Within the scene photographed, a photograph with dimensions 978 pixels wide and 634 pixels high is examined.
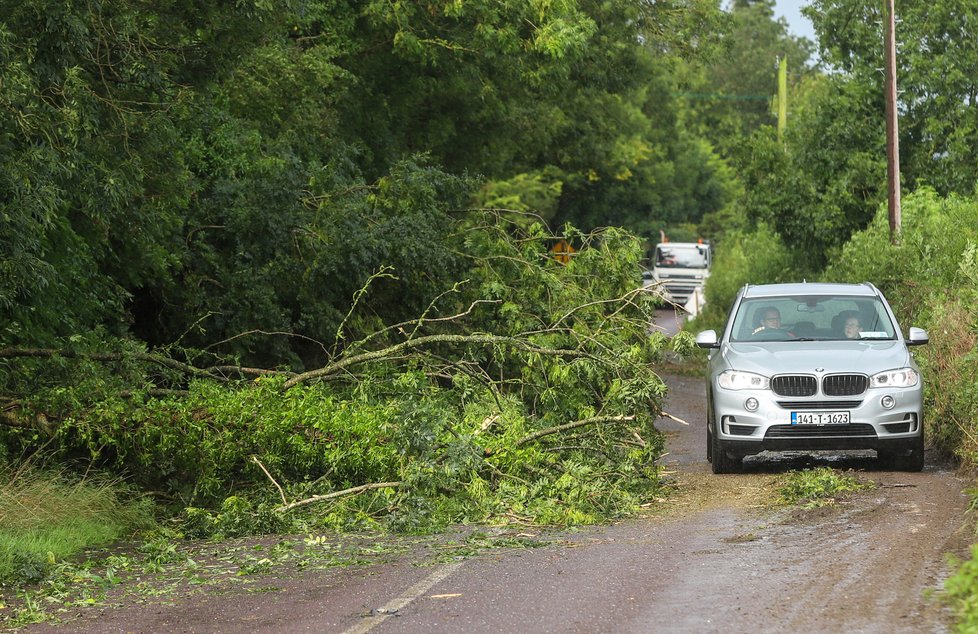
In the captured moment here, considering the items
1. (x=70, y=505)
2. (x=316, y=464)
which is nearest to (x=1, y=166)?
(x=70, y=505)

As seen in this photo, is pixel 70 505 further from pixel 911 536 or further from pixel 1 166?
pixel 911 536

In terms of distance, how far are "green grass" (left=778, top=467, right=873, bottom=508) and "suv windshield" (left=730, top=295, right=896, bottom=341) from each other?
2407 millimetres

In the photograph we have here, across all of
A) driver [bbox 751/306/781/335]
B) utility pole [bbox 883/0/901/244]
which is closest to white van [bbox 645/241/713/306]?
utility pole [bbox 883/0/901/244]

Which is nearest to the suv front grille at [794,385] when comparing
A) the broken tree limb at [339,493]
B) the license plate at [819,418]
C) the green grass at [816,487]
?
the license plate at [819,418]

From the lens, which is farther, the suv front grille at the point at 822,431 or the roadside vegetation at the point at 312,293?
the suv front grille at the point at 822,431

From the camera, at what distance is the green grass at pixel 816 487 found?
1180 cm

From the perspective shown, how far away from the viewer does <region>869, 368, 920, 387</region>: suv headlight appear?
44.5 ft

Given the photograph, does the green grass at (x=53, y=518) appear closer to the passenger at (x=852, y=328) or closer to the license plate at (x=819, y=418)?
the license plate at (x=819, y=418)

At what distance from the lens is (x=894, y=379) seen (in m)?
13.6

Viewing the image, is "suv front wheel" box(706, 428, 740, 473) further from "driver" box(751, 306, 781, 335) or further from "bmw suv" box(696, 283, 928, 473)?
"driver" box(751, 306, 781, 335)

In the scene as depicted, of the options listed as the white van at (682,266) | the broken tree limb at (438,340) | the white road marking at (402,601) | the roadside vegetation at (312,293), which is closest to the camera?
the white road marking at (402,601)

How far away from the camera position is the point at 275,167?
1891 centimetres

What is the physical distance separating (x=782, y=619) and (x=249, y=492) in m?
6.52

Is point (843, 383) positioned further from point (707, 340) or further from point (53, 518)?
point (53, 518)
